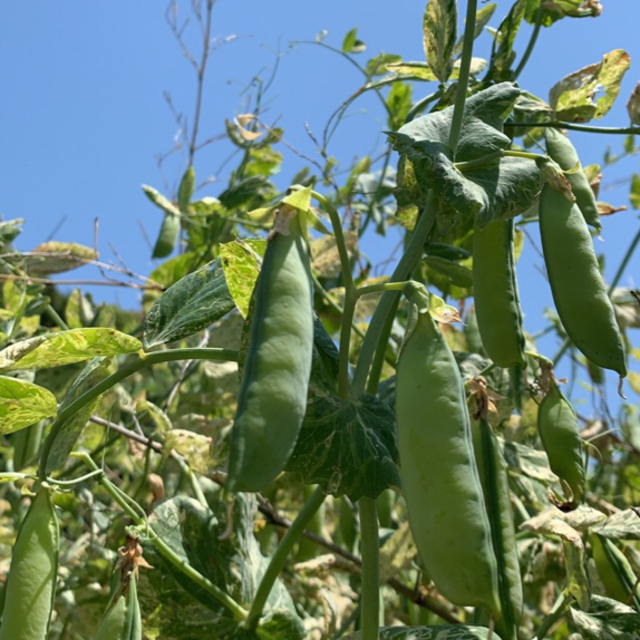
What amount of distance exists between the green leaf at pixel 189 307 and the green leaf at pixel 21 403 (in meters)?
0.10

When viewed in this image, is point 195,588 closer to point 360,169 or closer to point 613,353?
point 613,353

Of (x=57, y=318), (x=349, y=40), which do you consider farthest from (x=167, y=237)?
(x=349, y=40)

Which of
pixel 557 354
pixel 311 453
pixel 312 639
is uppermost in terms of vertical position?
pixel 557 354

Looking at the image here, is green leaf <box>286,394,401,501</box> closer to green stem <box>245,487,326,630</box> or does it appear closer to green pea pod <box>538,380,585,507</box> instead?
green stem <box>245,487,326,630</box>

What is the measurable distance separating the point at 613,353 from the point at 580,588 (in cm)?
33

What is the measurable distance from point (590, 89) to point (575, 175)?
0.27 m

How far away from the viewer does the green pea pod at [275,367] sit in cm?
45

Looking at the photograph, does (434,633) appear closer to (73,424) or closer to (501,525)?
(501,525)

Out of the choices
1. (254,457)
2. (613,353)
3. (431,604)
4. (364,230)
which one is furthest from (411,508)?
(364,230)

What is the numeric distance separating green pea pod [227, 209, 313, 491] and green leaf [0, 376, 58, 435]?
11.7 inches

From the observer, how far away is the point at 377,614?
2.10ft

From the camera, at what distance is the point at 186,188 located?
1.87 m

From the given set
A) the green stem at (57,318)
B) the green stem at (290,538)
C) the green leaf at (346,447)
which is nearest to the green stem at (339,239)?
the green leaf at (346,447)

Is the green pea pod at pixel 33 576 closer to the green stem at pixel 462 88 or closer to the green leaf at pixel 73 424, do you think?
the green leaf at pixel 73 424
